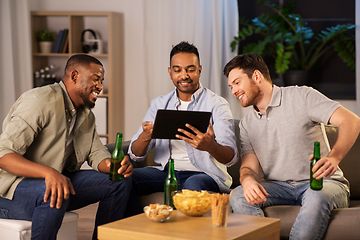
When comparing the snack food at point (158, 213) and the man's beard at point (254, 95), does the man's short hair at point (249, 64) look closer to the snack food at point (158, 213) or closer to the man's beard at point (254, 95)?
the man's beard at point (254, 95)

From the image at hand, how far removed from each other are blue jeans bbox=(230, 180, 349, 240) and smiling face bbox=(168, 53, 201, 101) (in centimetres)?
69

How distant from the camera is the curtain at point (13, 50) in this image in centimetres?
423

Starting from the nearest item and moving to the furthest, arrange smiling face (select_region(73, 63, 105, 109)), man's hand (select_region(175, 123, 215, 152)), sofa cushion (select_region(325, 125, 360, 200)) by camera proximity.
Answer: man's hand (select_region(175, 123, 215, 152)) < smiling face (select_region(73, 63, 105, 109)) < sofa cushion (select_region(325, 125, 360, 200))

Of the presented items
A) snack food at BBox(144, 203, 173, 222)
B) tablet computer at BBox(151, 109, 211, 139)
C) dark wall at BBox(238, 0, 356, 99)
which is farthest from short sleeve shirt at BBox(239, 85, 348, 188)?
dark wall at BBox(238, 0, 356, 99)

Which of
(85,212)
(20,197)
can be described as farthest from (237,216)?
(85,212)

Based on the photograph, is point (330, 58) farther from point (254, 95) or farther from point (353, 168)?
point (254, 95)

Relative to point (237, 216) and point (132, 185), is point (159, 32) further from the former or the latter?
point (237, 216)

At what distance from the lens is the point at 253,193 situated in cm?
185

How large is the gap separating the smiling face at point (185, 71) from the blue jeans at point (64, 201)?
66 centimetres

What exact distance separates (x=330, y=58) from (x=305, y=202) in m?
2.46

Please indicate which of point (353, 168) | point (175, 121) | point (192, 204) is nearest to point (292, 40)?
point (353, 168)

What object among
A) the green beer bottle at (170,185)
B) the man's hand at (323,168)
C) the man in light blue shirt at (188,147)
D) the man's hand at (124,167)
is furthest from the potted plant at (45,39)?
the man's hand at (323,168)

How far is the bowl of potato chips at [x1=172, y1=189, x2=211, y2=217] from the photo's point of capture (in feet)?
5.18

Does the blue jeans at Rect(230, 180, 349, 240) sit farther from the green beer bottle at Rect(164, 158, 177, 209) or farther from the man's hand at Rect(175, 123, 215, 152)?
the green beer bottle at Rect(164, 158, 177, 209)
